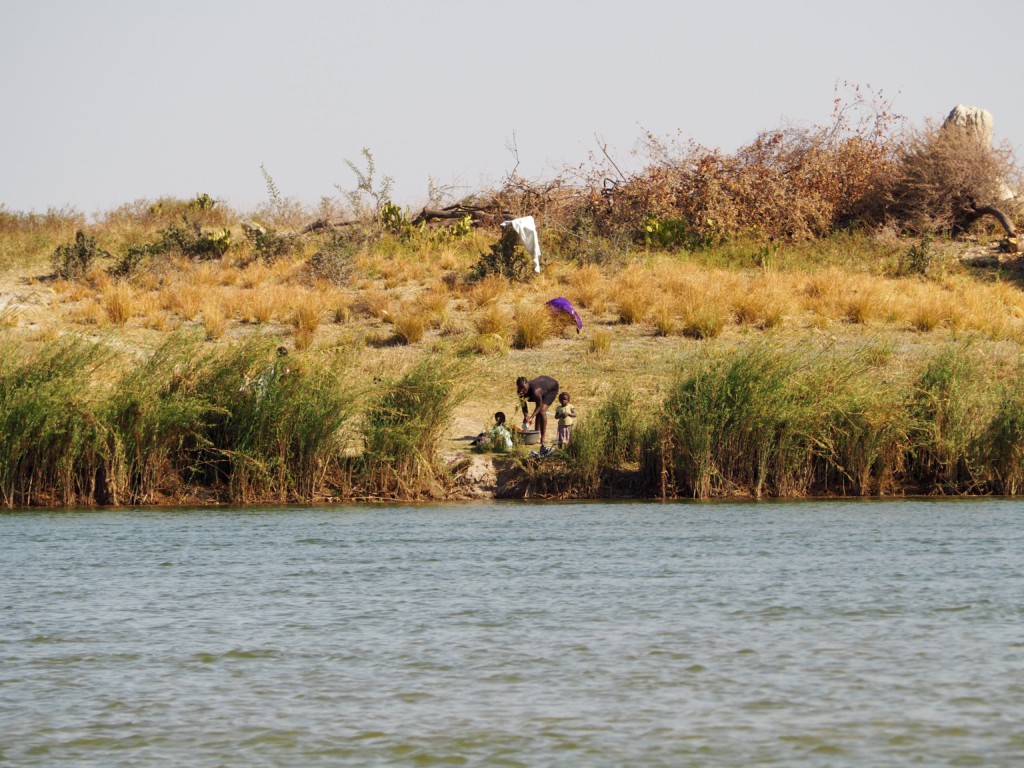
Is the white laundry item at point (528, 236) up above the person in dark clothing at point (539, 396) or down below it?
above

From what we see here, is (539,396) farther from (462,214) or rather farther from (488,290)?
(462,214)

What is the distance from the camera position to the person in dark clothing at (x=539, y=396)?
20.0 meters

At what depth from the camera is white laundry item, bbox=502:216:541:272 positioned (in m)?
33.4

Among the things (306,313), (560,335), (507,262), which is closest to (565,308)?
(560,335)

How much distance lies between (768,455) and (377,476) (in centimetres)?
508

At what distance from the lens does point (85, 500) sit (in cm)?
1844

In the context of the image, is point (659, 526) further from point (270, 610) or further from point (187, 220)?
point (187, 220)

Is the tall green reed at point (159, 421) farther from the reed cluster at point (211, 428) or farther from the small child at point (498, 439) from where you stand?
the small child at point (498, 439)

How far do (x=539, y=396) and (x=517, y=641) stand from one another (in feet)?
31.9

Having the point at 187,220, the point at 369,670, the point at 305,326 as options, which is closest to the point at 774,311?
the point at 305,326

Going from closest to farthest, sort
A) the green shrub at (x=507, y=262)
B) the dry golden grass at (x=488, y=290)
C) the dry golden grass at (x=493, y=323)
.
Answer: the dry golden grass at (x=493, y=323) < the dry golden grass at (x=488, y=290) < the green shrub at (x=507, y=262)

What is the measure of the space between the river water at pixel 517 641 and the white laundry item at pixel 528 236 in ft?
→ 55.8

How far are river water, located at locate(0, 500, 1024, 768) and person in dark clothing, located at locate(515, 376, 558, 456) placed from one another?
3.06 meters

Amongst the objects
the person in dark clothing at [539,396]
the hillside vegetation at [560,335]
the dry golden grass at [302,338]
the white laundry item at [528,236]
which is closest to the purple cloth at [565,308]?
the hillside vegetation at [560,335]
